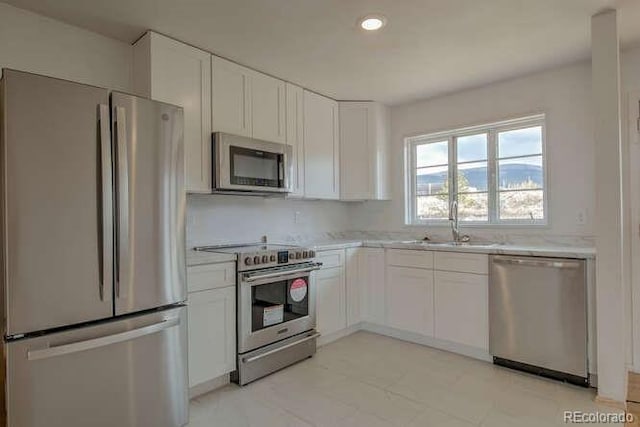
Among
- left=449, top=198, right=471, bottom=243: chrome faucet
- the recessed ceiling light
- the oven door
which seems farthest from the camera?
left=449, top=198, right=471, bottom=243: chrome faucet

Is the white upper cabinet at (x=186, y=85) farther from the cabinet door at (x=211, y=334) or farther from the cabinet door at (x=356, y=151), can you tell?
the cabinet door at (x=356, y=151)

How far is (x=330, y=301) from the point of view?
3453mm

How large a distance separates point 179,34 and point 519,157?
310 cm

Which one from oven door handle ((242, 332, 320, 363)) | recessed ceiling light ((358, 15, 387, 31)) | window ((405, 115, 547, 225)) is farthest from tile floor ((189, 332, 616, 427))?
recessed ceiling light ((358, 15, 387, 31))

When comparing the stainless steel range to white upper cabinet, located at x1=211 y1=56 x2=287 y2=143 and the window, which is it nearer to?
white upper cabinet, located at x1=211 y1=56 x2=287 y2=143

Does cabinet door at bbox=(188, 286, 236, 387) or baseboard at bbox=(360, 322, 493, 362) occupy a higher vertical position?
cabinet door at bbox=(188, 286, 236, 387)

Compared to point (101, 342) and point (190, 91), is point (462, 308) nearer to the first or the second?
point (101, 342)

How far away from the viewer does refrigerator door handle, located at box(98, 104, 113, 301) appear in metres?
1.75

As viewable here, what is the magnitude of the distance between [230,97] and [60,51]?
1.13m

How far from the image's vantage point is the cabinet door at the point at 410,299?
10.9 feet

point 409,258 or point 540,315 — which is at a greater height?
point 409,258

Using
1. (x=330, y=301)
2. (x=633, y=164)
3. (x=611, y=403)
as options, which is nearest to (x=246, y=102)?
(x=330, y=301)

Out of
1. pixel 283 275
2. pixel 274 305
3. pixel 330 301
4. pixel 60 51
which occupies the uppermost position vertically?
pixel 60 51

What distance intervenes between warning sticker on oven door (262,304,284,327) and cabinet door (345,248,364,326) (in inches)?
36.9
